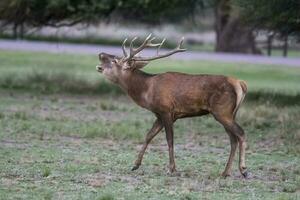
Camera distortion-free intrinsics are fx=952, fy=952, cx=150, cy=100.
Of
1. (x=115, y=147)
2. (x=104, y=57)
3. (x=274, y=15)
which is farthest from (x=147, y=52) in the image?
(x=104, y=57)

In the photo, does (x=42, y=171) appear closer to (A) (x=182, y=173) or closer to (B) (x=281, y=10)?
(A) (x=182, y=173)

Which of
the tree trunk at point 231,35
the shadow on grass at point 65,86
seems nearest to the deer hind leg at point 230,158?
the shadow on grass at point 65,86

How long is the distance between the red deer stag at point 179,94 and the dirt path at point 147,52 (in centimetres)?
1988

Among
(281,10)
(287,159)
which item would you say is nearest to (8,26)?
(281,10)

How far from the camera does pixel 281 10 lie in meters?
20.7

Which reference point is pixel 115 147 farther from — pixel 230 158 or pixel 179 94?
pixel 230 158

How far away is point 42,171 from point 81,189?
4.68ft

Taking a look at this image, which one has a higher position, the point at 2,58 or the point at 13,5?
the point at 13,5

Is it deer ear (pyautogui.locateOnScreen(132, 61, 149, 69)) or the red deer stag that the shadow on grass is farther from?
the red deer stag

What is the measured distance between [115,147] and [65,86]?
11.3 metres

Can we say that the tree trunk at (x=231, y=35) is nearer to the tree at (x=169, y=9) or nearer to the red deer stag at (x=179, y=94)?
the tree at (x=169, y=9)

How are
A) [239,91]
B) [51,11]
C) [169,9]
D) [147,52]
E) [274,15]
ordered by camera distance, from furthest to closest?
[147,52], [169,9], [51,11], [274,15], [239,91]

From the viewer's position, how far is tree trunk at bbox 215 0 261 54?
3338 centimetres

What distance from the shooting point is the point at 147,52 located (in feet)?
120
